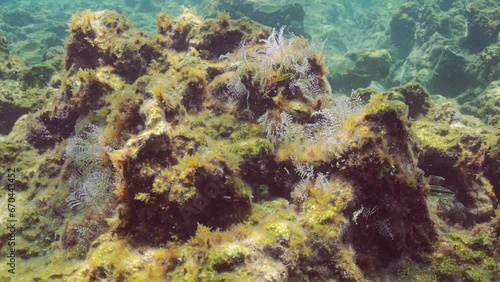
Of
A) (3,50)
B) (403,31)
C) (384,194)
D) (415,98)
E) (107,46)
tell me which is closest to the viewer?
(384,194)

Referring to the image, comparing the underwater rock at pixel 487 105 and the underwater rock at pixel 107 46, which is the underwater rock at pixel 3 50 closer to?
the underwater rock at pixel 107 46

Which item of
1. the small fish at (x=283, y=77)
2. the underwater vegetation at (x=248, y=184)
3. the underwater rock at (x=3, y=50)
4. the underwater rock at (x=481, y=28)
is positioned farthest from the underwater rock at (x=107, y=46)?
the underwater rock at (x=481, y=28)

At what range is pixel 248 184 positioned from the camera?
3.99 metres

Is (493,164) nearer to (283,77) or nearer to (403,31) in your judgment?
(283,77)

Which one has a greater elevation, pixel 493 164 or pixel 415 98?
pixel 493 164

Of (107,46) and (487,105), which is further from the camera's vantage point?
(487,105)

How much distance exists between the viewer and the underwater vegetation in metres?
3.09

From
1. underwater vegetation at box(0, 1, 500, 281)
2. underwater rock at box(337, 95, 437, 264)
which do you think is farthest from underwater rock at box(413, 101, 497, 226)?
underwater rock at box(337, 95, 437, 264)

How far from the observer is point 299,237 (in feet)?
10.2

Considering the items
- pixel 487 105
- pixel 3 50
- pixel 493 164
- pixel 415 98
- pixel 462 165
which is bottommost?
pixel 3 50

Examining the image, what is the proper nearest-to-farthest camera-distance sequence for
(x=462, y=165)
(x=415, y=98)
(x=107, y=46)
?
(x=462, y=165)
(x=107, y=46)
(x=415, y=98)

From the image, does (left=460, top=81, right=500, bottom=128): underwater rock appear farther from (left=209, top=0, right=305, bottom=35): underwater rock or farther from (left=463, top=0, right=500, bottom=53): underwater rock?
(left=209, top=0, right=305, bottom=35): underwater rock

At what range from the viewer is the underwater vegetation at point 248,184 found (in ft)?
10.2

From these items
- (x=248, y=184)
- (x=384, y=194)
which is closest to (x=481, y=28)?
(x=384, y=194)
